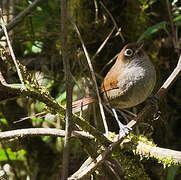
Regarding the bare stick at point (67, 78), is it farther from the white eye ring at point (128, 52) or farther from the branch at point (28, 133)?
the white eye ring at point (128, 52)

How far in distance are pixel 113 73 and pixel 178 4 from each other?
5.36 ft

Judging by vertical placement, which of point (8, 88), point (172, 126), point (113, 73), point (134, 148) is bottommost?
point (172, 126)

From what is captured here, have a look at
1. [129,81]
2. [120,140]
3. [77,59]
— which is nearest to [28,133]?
[120,140]

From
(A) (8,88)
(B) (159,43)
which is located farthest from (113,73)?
(B) (159,43)

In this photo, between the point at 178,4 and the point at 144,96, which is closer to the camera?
the point at 144,96

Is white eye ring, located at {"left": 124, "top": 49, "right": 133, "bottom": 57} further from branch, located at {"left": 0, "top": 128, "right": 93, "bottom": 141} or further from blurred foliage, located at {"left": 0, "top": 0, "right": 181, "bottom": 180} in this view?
branch, located at {"left": 0, "top": 128, "right": 93, "bottom": 141}

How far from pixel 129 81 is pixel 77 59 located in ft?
3.06

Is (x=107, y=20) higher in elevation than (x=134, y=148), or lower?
higher

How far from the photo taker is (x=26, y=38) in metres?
3.56

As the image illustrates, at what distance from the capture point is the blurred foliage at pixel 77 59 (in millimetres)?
3451

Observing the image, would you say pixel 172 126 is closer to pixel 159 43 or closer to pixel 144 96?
pixel 159 43

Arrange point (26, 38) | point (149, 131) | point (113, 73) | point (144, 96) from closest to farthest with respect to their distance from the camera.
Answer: point (144, 96), point (113, 73), point (149, 131), point (26, 38)

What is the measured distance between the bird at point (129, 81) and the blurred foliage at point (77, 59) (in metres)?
0.42

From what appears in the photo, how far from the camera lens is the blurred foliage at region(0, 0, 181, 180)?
345 cm
